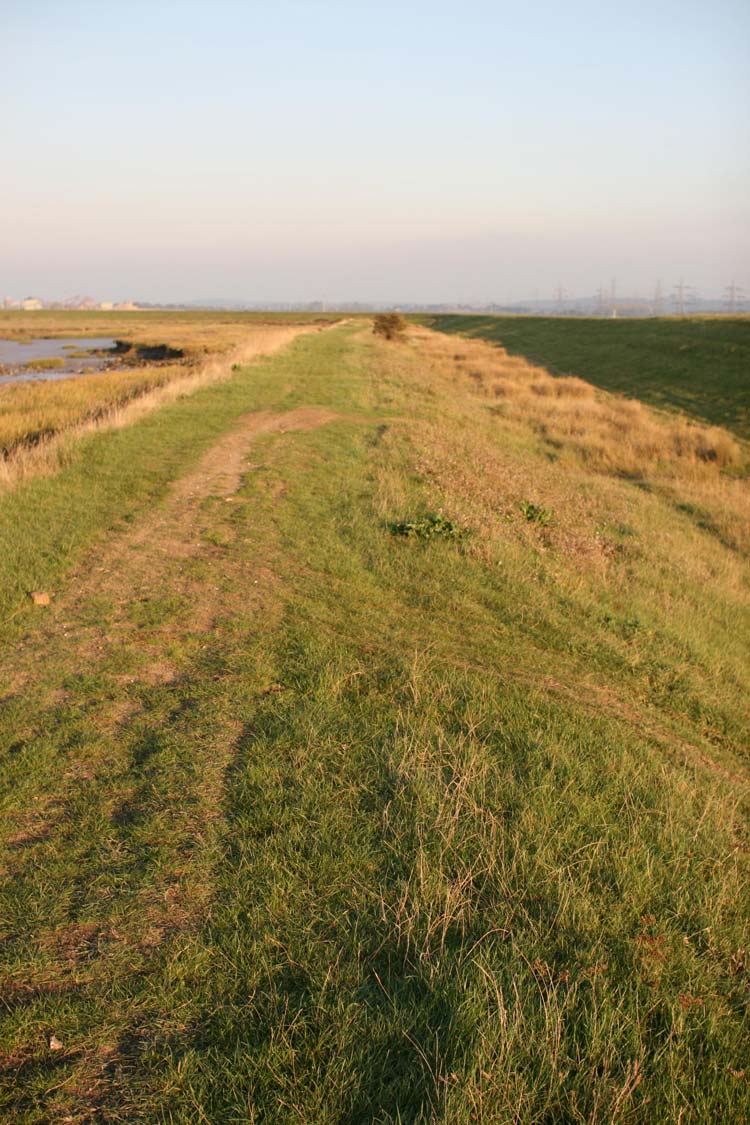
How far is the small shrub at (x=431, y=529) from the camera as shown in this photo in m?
8.11

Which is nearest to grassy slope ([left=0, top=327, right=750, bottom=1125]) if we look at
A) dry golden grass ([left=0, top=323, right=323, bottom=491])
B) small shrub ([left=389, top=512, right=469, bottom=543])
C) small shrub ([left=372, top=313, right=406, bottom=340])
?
small shrub ([left=389, top=512, right=469, bottom=543])

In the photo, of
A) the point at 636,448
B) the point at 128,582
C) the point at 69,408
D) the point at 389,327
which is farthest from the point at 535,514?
the point at 389,327

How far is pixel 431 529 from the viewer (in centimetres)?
819

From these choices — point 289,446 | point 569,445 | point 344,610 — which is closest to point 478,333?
point 569,445

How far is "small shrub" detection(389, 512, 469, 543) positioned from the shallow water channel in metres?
28.1

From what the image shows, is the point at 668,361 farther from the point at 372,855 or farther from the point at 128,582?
the point at 372,855

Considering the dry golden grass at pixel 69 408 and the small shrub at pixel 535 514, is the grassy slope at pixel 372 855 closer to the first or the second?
the small shrub at pixel 535 514

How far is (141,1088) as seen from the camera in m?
2.25

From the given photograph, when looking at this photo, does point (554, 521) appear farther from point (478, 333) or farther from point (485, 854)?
point (478, 333)

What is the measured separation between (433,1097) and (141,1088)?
90 cm

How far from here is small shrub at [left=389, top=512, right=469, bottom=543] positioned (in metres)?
8.11

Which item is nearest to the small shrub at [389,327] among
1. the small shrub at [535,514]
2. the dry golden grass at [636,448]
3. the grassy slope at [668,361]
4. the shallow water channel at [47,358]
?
the grassy slope at [668,361]

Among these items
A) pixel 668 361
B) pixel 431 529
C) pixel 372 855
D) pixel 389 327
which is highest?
pixel 389 327

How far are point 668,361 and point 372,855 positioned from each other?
36.8 meters
